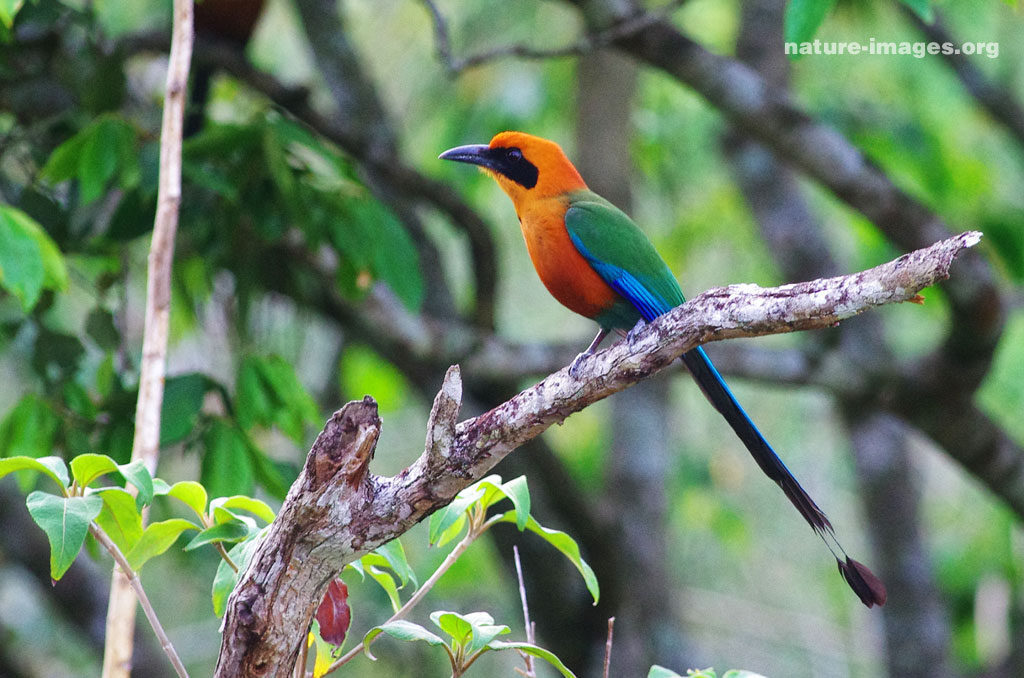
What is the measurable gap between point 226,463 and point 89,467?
52.1 inches

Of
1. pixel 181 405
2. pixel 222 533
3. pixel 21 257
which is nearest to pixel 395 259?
pixel 181 405

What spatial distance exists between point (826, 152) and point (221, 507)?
3466 millimetres

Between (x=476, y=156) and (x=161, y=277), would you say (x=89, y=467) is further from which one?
(x=476, y=156)

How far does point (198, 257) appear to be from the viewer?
405 cm

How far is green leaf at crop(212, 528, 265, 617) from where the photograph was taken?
1.89m

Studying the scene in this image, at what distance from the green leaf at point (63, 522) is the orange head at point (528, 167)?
1988 mm

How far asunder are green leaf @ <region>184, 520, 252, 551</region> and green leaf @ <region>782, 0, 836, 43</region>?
1.93m

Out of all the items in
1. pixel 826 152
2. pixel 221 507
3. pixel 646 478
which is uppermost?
pixel 221 507

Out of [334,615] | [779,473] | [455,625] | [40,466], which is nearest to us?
[40,466]

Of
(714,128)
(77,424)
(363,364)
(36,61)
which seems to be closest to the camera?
(77,424)

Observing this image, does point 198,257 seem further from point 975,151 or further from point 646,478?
point 975,151

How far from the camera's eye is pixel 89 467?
168 cm

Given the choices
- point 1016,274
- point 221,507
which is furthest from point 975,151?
point 221,507

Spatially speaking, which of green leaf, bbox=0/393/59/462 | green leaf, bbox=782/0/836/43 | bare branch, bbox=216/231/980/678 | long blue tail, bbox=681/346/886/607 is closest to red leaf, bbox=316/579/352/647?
bare branch, bbox=216/231/980/678
